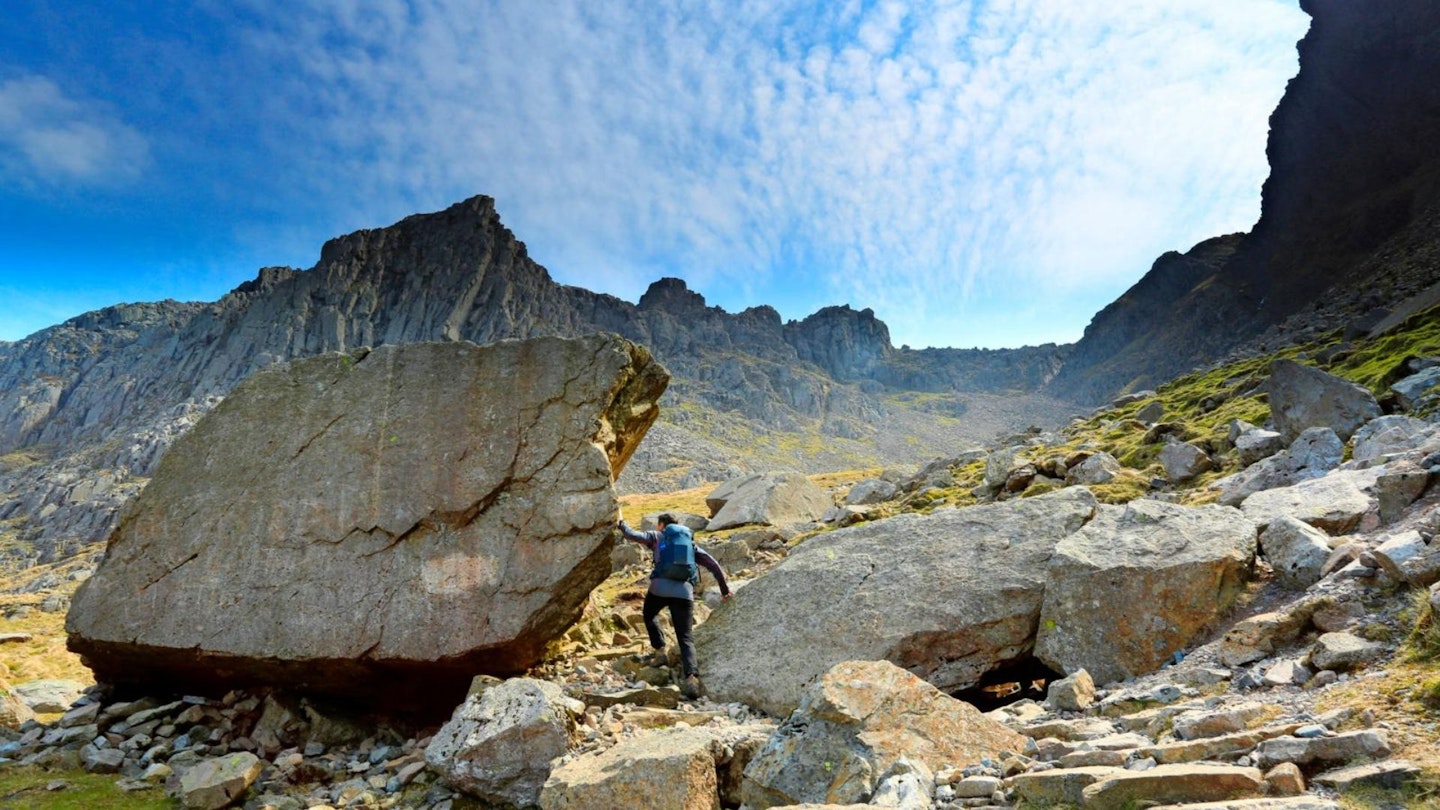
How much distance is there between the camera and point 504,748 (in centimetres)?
830

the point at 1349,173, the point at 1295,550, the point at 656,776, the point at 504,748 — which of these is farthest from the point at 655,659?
the point at 1349,173

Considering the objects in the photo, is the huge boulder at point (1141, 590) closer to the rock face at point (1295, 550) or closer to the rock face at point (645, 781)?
the rock face at point (1295, 550)

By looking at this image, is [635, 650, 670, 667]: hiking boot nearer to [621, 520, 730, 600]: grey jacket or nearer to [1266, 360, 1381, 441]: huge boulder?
[621, 520, 730, 600]: grey jacket

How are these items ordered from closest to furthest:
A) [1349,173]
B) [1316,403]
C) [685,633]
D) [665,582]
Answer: [685,633] < [665,582] < [1316,403] < [1349,173]

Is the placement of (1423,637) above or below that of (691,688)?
above

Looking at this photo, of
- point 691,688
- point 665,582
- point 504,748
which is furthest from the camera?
point 665,582

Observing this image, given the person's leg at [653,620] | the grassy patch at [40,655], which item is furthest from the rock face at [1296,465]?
the grassy patch at [40,655]

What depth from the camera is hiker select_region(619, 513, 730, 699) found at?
11.7m

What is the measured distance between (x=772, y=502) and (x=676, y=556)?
20.3m

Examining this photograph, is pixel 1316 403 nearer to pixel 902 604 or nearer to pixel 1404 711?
pixel 902 604

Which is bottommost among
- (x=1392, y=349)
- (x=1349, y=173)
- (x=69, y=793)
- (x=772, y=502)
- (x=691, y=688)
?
(x=69, y=793)

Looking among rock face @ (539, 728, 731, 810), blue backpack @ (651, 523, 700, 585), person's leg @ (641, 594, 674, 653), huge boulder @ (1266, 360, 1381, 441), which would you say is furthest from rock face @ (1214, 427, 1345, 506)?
rock face @ (539, 728, 731, 810)

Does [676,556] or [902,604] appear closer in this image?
[902,604]

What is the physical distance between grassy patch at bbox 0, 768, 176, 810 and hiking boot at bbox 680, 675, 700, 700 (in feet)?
23.1
